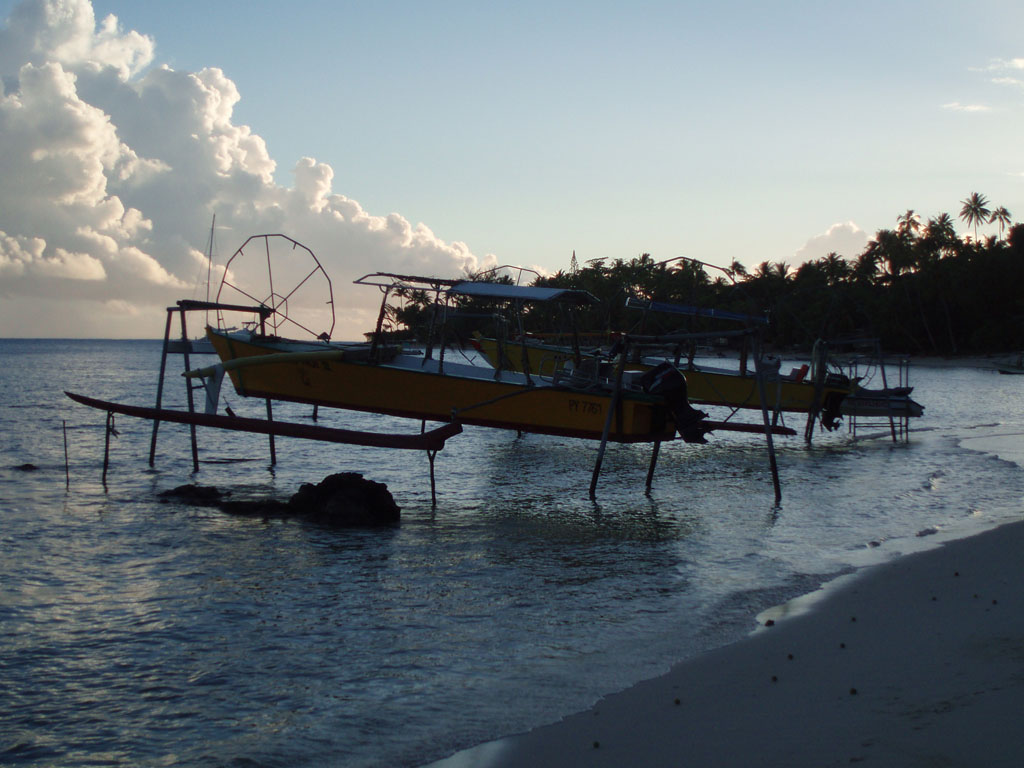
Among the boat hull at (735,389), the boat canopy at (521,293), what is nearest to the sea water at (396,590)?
the boat canopy at (521,293)

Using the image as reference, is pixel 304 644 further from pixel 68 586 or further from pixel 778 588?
pixel 778 588

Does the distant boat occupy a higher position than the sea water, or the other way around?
the distant boat

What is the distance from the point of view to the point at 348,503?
35.5ft

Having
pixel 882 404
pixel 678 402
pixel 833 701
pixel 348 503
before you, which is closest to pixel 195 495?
pixel 348 503

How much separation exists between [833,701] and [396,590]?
4.16 metres

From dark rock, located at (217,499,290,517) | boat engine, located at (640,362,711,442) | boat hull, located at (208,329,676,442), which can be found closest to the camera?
dark rock, located at (217,499,290,517)

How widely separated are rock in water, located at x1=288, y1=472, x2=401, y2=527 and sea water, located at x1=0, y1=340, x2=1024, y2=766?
1.02ft

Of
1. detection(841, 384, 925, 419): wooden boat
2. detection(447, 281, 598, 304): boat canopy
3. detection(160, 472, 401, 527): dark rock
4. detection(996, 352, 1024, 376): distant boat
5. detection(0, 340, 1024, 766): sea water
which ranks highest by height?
detection(447, 281, 598, 304): boat canopy

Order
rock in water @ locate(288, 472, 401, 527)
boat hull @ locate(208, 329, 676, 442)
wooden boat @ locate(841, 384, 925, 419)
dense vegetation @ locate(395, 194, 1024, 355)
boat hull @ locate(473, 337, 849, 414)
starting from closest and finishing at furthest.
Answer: rock in water @ locate(288, 472, 401, 527) < boat hull @ locate(208, 329, 676, 442) < boat hull @ locate(473, 337, 849, 414) < wooden boat @ locate(841, 384, 925, 419) < dense vegetation @ locate(395, 194, 1024, 355)

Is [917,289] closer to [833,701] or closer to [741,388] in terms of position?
[741,388]

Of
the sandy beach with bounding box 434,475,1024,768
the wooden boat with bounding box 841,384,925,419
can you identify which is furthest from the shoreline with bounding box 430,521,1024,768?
the wooden boat with bounding box 841,384,925,419

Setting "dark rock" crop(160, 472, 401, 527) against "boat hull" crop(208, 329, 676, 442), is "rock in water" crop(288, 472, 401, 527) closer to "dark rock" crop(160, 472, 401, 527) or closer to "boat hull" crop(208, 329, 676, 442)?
"dark rock" crop(160, 472, 401, 527)

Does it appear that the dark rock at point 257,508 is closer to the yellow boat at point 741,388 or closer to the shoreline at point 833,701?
the shoreline at point 833,701

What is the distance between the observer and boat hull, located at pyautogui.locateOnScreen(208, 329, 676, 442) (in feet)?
42.8
